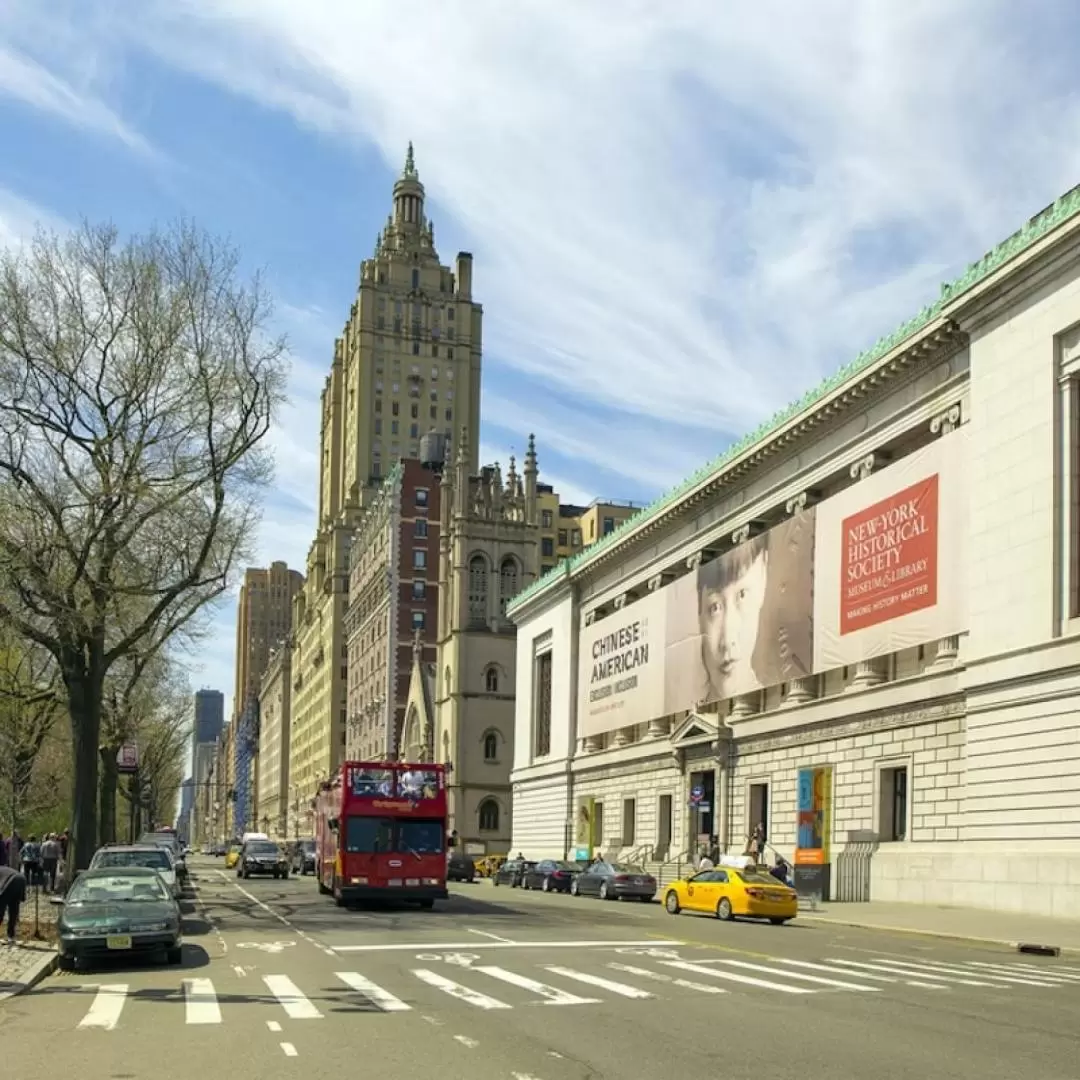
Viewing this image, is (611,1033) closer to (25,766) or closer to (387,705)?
(25,766)

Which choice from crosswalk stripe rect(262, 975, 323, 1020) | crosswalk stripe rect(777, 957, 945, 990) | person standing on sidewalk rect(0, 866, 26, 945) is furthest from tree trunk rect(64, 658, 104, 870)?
crosswalk stripe rect(777, 957, 945, 990)

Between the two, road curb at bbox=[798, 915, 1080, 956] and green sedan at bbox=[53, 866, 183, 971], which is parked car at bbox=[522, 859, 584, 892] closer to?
road curb at bbox=[798, 915, 1080, 956]

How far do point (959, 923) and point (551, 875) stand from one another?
74.9ft

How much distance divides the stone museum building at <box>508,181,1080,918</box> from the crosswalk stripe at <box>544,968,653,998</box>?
1766 cm

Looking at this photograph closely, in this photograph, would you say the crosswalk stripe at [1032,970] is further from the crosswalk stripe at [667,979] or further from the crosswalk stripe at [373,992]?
the crosswalk stripe at [373,992]

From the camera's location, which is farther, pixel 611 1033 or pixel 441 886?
pixel 441 886

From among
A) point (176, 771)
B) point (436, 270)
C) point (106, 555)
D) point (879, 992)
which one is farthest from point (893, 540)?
point (436, 270)

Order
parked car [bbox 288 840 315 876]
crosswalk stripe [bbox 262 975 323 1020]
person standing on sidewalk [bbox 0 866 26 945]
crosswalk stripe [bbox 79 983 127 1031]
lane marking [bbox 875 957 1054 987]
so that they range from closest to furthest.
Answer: crosswalk stripe [bbox 79 983 127 1031] < crosswalk stripe [bbox 262 975 323 1020] < lane marking [bbox 875 957 1054 987] < person standing on sidewalk [bbox 0 866 26 945] < parked car [bbox 288 840 315 876]

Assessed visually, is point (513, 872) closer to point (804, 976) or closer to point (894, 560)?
point (894, 560)

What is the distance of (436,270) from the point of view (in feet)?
535

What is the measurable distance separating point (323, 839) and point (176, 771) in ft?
340

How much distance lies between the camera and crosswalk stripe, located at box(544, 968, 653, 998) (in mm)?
15172

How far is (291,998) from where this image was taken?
14.8 m

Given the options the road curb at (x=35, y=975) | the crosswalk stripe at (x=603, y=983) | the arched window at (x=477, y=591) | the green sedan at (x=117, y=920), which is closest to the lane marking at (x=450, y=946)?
the green sedan at (x=117, y=920)
